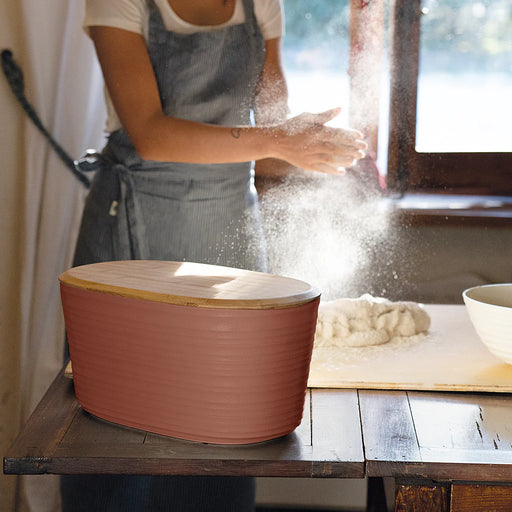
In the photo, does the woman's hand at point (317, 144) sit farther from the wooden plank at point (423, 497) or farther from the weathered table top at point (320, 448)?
the wooden plank at point (423, 497)

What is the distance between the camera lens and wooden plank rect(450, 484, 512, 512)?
78 cm

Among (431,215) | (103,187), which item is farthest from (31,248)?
(431,215)

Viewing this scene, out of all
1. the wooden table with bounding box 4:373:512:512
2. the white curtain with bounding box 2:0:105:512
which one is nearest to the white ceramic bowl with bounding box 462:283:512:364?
the wooden table with bounding box 4:373:512:512

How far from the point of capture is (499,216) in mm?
1374

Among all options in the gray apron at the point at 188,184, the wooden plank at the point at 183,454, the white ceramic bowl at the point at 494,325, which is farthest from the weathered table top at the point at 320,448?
the gray apron at the point at 188,184

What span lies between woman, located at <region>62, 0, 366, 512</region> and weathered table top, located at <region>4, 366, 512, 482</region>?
392 millimetres

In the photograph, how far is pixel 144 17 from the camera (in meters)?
1.23

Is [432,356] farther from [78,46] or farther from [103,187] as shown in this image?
[78,46]

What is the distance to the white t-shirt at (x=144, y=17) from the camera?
3.97 ft

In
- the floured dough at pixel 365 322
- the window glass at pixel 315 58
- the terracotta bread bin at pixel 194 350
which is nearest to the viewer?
the terracotta bread bin at pixel 194 350

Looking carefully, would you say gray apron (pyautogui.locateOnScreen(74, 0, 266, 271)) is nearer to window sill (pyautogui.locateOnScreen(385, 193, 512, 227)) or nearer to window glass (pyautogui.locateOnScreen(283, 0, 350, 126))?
window glass (pyautogui.locateOnScreen(283, 0, 350, 126))

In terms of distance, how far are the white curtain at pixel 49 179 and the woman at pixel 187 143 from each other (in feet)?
0.57

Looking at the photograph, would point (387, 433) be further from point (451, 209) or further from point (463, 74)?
point (463, 74)

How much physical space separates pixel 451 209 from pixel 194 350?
0.77m
